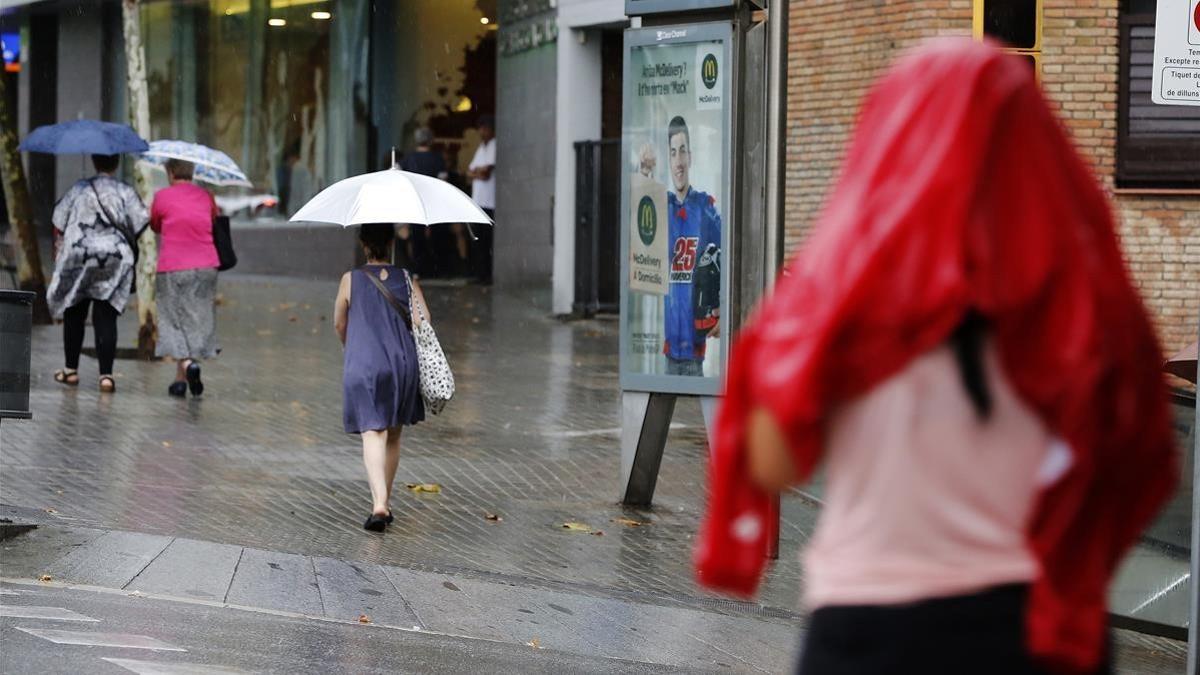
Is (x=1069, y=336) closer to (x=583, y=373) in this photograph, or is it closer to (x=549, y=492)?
(x=549, y=492)

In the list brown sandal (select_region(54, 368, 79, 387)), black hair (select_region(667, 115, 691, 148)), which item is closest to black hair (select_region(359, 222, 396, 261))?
black hair (select_region(667, 115, 691, 148))

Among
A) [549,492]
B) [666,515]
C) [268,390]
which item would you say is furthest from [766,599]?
[268,390]

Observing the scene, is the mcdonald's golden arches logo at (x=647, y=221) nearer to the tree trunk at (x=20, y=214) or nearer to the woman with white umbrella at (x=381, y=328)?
the woman with white umbrella at (x=381, y=328)

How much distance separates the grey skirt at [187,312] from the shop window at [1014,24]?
282 inches

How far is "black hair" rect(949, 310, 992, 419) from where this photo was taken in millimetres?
2406

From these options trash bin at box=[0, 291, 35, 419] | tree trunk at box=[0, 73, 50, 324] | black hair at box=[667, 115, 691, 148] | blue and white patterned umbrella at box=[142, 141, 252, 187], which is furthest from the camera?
tree trunk at box=[0, 73, 50, 324]

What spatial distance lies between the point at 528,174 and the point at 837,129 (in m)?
8.15

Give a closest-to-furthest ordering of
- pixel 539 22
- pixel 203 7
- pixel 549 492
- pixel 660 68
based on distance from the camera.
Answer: pixel 660 68 < pixel 549 492 < pixel 539 22 < pixel 203 7

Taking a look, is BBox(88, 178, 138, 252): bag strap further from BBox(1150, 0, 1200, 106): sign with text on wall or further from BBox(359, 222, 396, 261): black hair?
BBox(1150, 0, 1200, 106): sign with text on wall

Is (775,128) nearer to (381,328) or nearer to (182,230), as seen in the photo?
(381,328)

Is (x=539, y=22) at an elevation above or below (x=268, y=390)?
above

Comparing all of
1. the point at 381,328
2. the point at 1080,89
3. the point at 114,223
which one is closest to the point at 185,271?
the point at 114,223

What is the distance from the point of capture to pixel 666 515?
31.9 feet

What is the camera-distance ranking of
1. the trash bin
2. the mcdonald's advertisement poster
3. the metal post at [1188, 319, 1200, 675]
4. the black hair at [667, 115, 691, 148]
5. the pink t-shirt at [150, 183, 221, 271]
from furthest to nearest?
the pink t-shirt at [150, 183, 221, 271], the black hair at [667, 115, 691, 148], the mcdonald's advertisement poster, the trash bin, the metal post at [1188, 319, 1200, 675]
